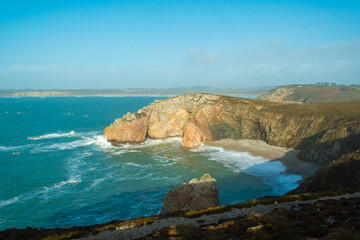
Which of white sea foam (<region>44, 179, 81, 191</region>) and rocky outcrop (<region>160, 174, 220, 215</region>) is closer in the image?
rocky outcrop (<region>160, 174, 220, 215</region>)

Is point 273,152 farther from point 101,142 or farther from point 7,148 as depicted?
point 7,148

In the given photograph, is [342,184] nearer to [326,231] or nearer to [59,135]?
Result: [326,231]

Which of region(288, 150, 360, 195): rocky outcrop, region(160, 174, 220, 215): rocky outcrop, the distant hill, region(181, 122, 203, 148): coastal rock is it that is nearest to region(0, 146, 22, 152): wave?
region(181, 122, 203, 148): coastal rock

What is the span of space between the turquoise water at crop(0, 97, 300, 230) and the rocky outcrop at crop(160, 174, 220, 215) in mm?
4428

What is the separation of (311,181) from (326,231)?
22.5 meters

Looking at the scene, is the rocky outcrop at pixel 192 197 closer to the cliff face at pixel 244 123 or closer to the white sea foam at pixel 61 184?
the white sea foam at pixel 61 184

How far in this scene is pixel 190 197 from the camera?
32.7m

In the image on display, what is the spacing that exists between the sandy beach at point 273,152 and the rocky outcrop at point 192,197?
77.1 ft

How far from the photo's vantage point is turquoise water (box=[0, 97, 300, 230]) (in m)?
35.5

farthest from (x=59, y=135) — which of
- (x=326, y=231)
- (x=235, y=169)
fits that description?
(x=326, y=231)

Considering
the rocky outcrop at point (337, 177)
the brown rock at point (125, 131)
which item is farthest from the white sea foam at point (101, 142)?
the rocky outcrop at point (337, 177)

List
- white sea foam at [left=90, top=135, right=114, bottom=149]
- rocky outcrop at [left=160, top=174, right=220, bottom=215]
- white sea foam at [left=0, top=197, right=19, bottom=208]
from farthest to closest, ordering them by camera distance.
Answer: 1. white sea foam at [left=90, top=135, right=114, bottom=149]
2. white sea foam at [left=0, top=197, right=19, bottom=208]
3. rocky outcrop at [left=160, top=174, right=220, bottom=215]

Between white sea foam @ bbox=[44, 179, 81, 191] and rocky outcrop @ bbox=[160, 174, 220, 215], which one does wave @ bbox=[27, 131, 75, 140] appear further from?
rocky outcrop @ bbox=[160, 174, 220, 215]

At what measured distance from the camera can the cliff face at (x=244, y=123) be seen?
54884 mm
